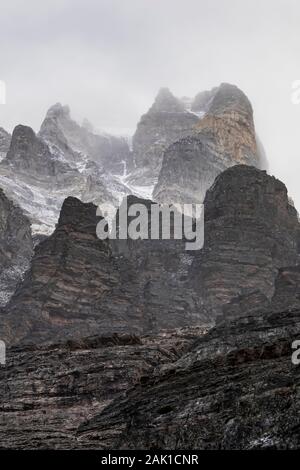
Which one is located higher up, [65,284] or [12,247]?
[12,247]

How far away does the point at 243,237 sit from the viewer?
345 ft

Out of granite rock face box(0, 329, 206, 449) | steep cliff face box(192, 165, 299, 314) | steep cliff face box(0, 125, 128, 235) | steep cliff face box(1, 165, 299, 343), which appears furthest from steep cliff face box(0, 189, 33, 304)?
granite rock face box(0, 329, 206, 449)

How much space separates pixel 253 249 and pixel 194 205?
79.3 metres

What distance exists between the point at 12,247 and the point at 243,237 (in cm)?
3822

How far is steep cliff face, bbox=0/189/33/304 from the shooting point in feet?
348

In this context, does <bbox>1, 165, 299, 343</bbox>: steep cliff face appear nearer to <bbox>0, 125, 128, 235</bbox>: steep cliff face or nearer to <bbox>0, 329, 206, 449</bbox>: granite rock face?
<bbox>0, 329, 206, 449</bbox>: granite rock face

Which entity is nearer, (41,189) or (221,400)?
(221,400)

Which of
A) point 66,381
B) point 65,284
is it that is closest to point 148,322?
point 65,284

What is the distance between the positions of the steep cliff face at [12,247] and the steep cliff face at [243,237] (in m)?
26.6

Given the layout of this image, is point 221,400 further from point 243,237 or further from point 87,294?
point 243,237

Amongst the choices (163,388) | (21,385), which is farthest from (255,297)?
(163,388)

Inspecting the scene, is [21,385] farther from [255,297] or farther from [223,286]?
[223,286]

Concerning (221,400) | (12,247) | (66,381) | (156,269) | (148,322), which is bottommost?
(66,381)

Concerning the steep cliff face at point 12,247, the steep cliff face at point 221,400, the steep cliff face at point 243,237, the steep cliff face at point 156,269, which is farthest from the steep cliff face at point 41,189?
the steep cliff face at point 221,400
